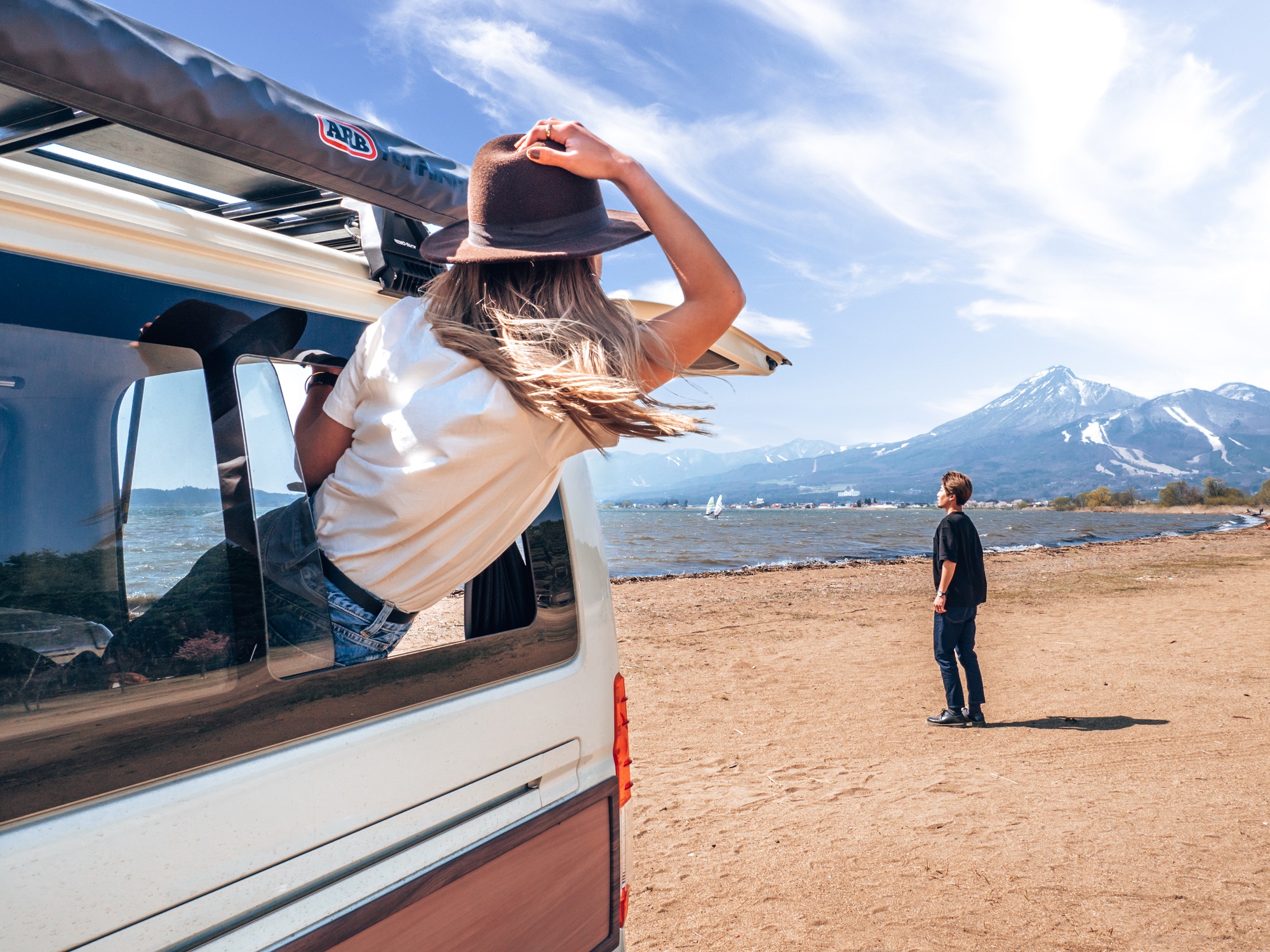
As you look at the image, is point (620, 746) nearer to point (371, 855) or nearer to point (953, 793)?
point (371, 855)

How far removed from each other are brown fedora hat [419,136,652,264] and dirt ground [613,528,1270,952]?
9.07ft

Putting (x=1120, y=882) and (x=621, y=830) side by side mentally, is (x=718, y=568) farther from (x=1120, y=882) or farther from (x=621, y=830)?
(x=621, y=830)

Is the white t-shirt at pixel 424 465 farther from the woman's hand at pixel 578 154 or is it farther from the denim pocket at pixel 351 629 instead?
the woman's hand at pixel 578 154

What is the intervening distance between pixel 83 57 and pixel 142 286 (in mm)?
330

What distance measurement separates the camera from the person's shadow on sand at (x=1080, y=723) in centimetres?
612

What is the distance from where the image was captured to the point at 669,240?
4.54 ft

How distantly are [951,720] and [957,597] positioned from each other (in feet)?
3.44

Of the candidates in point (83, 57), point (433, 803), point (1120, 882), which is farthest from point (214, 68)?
point (1120, 882)

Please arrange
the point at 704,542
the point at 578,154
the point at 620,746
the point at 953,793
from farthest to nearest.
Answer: the point at 704,542, the point at 953,793, the point at 620,746, the point at 578,154

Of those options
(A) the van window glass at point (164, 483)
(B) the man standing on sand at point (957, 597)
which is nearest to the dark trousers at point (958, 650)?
(B) the man standing on sand at point (957, 597)

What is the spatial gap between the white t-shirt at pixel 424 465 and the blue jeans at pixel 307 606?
4 centimetres

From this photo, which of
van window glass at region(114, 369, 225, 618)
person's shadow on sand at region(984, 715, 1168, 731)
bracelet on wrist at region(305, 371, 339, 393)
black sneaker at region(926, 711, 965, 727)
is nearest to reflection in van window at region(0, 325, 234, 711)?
van window glass at region(114, 369, 225, 618)

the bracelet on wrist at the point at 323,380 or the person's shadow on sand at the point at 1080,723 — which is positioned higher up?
the bracelet on wrist at the point at 323,380

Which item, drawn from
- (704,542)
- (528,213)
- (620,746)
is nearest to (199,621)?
(528,213)
